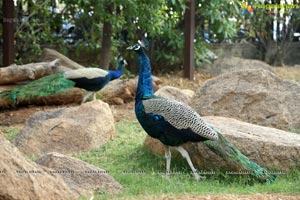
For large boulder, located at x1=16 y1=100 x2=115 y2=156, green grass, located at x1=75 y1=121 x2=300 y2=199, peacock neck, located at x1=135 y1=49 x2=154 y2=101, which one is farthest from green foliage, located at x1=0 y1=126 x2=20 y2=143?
peacock neck, located at x1=135 y1=49 x2=154 y2=101

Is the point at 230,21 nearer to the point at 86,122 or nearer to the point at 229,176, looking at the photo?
the point at 86,122

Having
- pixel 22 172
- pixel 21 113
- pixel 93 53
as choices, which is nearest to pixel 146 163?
pixel 22 172

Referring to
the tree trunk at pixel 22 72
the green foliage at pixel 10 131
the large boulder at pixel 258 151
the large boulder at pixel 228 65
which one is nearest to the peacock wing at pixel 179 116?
the large boulder at pixel 258 151

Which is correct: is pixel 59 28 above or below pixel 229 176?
above

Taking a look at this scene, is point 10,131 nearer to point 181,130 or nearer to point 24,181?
point 181,130

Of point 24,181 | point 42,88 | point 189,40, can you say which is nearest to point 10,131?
point 42,88

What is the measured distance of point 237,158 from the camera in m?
5.71

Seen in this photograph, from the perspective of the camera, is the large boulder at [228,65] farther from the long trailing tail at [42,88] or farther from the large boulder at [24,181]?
the large boulder at [24,181]

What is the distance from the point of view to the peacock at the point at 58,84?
849cm

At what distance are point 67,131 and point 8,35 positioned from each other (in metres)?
4.97

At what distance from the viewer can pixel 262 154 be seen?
240 inches

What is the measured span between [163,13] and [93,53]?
5.82ft

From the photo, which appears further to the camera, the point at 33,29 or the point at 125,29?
the point at 33,29

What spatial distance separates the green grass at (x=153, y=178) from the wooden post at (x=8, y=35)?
15.1ft
